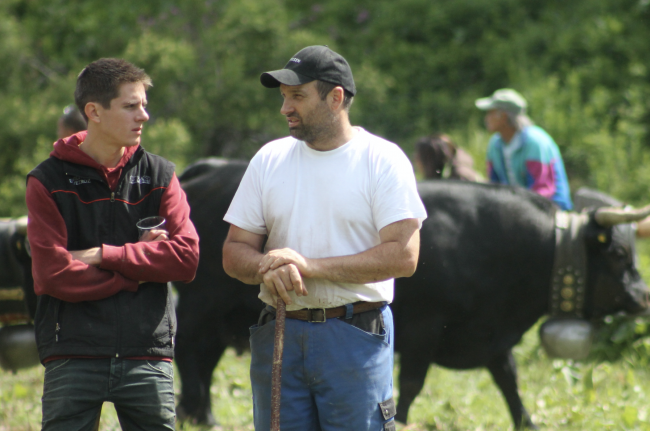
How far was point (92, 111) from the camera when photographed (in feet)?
8.59

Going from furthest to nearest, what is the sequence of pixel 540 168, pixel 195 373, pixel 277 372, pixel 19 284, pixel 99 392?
1. pixel 540 168
2. pixel 195 373
3. pixel 19 284
4. pixel 99 392
5. pixel 277 372

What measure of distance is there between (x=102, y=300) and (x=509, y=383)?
2880mm

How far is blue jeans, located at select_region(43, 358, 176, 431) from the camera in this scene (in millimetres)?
2494

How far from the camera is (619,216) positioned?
4.28 m

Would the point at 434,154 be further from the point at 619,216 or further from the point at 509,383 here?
the point at 509,383

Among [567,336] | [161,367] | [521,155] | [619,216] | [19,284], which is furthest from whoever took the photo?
[521,155]

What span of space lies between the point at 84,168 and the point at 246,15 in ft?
22.7

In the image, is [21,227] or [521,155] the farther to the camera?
[521,155]

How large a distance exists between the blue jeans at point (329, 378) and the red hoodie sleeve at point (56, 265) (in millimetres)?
603

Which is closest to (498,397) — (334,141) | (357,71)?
(334,141)

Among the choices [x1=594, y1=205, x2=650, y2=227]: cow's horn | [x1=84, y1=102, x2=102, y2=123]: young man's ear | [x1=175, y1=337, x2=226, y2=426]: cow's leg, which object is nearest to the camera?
[x1=84, y1=102, x2=102, y2=123]: young man's ear

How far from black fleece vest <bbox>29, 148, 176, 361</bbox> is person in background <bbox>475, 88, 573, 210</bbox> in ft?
10.8

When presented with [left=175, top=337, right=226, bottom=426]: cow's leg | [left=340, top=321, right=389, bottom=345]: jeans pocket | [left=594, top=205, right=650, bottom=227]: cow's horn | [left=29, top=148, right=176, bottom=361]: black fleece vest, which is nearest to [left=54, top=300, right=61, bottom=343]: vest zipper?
[left=29, top=148, right=176, bottom=361]: black fleece vest

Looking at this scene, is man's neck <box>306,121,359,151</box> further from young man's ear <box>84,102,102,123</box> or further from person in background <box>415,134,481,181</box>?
person in background <box>415,134,481,181</box>
